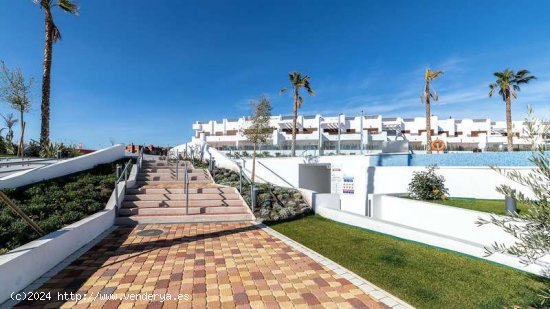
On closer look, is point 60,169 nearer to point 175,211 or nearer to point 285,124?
point 175,211

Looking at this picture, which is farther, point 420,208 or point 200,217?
point 420,208

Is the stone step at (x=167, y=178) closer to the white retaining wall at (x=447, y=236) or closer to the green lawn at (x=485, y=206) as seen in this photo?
the white retaining wall at (x=447, y=236)

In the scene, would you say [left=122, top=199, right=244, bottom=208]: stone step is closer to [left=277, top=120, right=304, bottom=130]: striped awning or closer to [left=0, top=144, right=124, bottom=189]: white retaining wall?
[left=0, top=144, right=124, bottom=189]: white retaining wall

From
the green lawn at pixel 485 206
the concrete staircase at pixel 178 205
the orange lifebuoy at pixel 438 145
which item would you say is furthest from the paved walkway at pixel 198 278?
the orange lifebuoy at pixel 438 145

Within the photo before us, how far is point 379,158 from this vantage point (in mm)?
16844

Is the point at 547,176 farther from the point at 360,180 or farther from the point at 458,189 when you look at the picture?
the point at 360,180

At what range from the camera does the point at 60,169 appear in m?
9.69

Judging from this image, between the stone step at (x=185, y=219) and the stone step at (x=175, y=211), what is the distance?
1.02ft

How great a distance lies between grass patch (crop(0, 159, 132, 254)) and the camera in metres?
5.19

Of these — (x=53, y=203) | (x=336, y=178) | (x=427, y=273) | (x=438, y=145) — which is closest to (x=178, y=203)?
(x=53, y=203)

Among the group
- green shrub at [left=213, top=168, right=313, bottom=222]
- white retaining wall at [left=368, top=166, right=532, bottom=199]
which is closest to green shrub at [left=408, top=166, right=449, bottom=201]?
white retaining wall at [left=368, top=166, right=532, bottom=199]

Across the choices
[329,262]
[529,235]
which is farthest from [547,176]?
[329,262]

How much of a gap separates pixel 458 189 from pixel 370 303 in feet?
41.6

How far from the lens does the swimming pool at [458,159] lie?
1229 cm
